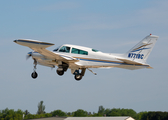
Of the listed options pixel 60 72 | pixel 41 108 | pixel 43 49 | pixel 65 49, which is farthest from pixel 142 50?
pixel 41 108

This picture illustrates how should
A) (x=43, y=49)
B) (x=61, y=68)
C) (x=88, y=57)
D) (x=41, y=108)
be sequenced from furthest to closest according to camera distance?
(x=41, y=108), (x=61, y=68), (x=88, y=57), (x=43, y=49)

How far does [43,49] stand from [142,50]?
1026cm

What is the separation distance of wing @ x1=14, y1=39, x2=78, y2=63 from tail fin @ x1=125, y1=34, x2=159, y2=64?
6.01 m

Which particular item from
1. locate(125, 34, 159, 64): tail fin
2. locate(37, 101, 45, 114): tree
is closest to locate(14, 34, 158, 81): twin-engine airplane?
locate(125, 34, 159, 64): tail fin

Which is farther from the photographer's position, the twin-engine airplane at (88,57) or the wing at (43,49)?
the twin-engine airplane at (88,57)

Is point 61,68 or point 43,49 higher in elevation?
point 43,49

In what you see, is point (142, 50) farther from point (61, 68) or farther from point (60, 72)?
point (60, 72)

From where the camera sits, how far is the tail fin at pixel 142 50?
3188 cm

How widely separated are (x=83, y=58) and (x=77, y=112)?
78.2 m

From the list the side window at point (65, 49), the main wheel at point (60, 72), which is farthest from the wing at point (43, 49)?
the main wheel at point (60, 72)

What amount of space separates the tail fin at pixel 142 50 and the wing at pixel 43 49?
601 cm

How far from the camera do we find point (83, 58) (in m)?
32.2

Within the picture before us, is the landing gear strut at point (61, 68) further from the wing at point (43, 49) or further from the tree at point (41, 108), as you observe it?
the tree at point (41, 108)

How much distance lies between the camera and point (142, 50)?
32125 mm
